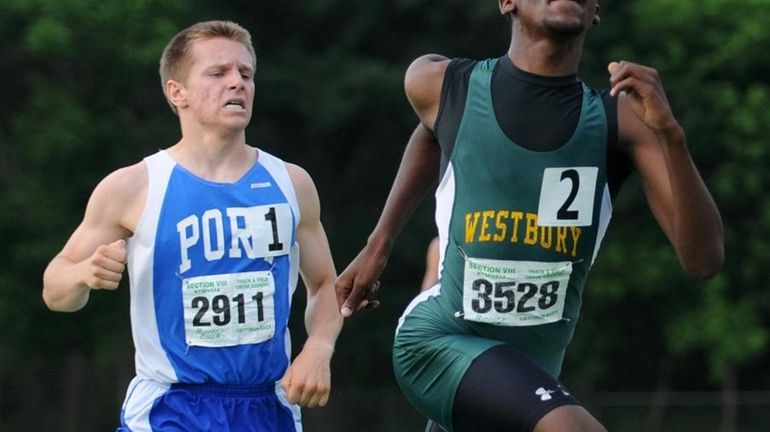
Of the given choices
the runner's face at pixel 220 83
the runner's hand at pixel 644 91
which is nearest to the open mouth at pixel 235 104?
the runner's face at pixel 220 83

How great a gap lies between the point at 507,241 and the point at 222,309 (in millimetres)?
937

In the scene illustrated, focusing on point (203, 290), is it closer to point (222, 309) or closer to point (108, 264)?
point (222, 309)

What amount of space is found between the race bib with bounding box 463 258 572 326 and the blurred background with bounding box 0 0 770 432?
44.5 feet

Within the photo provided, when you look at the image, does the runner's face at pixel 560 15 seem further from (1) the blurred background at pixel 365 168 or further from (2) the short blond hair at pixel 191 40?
(1) the blurred background at pixel 365 168

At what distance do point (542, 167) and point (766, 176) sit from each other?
1590cm

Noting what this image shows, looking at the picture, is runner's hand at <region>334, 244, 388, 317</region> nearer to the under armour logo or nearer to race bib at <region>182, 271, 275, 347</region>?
race bib at <region>182, 271, 275, 347</region>

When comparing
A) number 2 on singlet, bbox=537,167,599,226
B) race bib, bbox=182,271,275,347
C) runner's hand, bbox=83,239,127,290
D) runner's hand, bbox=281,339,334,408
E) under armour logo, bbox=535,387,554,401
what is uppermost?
number 2 on singlet, bbox=537,167,599,226

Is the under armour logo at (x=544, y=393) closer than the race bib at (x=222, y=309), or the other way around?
the under armour logo at (x=544, y=393)

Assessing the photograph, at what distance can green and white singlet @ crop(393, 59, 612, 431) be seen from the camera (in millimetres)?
5410

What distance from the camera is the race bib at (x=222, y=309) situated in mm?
5469

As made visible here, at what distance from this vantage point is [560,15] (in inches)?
213

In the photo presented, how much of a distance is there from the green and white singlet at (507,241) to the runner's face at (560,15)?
26 centimetres

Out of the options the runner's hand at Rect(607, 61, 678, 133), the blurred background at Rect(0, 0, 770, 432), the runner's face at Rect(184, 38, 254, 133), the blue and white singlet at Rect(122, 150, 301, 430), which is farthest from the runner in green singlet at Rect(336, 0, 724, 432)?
the blurred background at Rect(0, 0, 770, 432)

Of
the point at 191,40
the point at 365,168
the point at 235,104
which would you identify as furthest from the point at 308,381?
the point at 365,168
